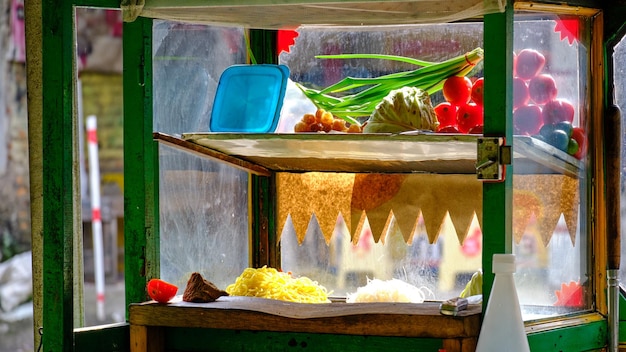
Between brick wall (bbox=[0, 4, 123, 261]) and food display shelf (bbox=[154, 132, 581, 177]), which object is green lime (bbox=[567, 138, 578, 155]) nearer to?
food display shelf (bbox=[154, 132, 581, 177])

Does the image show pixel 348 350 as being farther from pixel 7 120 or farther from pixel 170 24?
pixel 7 120

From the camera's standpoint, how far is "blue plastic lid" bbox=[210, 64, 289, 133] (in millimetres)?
3686

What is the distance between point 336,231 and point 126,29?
56.2 inches

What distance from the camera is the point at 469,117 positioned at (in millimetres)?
3541

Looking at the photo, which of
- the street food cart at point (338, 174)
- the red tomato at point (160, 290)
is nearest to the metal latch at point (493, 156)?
the street food cart at point (338, 174)

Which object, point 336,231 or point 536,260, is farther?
point 336,231

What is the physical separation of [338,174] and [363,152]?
0.65 metres

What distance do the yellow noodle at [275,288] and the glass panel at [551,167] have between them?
37.6 inches

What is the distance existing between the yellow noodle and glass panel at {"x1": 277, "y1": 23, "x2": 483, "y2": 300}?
12.1 inches

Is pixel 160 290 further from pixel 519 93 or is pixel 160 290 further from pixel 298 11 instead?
pixel 519 93

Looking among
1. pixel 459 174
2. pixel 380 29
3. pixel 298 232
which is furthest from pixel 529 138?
pixel 298 232

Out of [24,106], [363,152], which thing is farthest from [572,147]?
[24,106]

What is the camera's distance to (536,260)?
10.6 ft

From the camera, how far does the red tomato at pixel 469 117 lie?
351 centimetres
